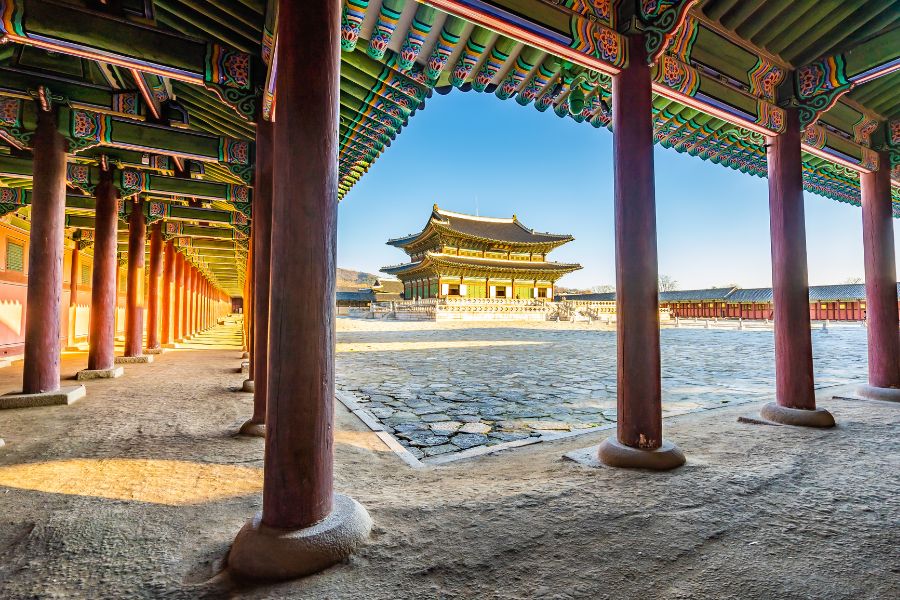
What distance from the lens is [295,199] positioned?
1.85 metres

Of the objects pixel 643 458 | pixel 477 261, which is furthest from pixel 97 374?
pixel 477 261

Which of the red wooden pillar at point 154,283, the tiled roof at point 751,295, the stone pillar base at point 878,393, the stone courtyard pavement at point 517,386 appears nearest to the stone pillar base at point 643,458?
the stone courtyard pavement at point 517,386

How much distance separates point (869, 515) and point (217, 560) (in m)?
3.13

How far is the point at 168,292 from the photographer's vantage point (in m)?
12.9

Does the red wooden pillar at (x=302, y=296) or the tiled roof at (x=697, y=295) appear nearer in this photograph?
the red wooden pillar at (x=302, y=296)

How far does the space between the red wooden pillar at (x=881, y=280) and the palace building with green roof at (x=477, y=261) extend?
30208mm

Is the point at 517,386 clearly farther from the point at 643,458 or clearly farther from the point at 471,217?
the point at 471,217

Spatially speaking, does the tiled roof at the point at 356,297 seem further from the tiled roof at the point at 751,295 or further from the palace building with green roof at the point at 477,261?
the tiled roof at the point at 751,295

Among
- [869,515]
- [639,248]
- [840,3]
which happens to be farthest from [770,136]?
[869,515]

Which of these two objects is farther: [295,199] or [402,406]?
[402,406]

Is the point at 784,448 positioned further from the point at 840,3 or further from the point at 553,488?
the point at 840,3

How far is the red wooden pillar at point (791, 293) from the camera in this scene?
3.98 m

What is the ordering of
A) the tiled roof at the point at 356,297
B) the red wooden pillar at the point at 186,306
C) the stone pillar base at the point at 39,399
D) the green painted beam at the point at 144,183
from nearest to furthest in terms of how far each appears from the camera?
the stone pillar base at the point at 39,399 → the green painted beam at the point at 144,183 → the red wooden pillar at the point at 186,306 → the tiled roof at the point at 356,297

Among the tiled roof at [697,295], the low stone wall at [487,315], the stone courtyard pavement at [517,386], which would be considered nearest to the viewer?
the stone courtyard pavement at [517,386]
